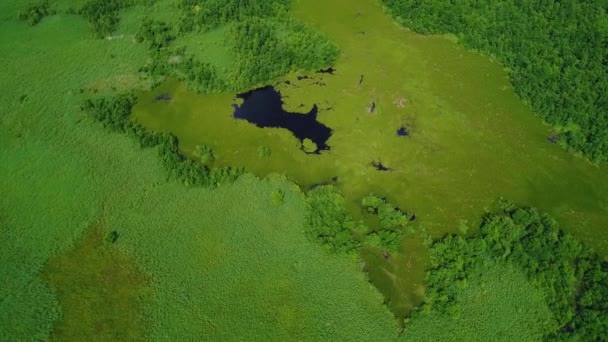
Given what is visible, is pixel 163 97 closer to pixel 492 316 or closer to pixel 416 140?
pixel 416 140

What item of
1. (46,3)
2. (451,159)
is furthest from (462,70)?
(46,3)

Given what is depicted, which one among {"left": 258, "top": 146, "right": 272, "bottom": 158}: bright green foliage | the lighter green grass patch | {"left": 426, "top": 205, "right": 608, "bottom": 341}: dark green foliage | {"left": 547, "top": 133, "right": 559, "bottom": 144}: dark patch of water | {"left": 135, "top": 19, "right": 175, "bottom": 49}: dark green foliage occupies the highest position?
{"left": 135, "top": 19, "right": 175, "bottom": 49}: dark green foliage

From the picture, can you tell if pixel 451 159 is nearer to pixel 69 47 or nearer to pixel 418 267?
pixel 418 267

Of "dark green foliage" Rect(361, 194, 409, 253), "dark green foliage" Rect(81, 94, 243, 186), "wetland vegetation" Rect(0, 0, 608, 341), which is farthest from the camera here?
"dark green foliage" Rect(81, 94, 243, 186)

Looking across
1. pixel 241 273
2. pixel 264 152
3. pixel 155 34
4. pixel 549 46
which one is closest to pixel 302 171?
pixel 264 152

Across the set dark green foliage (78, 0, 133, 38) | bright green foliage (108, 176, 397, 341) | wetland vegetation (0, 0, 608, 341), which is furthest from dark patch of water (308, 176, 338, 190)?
dark green foliage (78, 0, 133, 38)

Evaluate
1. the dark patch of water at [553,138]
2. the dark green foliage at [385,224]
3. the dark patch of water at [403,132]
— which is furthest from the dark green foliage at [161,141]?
the dark patch of water at [553,138]

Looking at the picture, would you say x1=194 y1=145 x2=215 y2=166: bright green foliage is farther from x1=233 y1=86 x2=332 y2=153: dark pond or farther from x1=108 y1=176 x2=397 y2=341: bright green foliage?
x1=233 y1=86 x2=332 y2=153: dark pond
